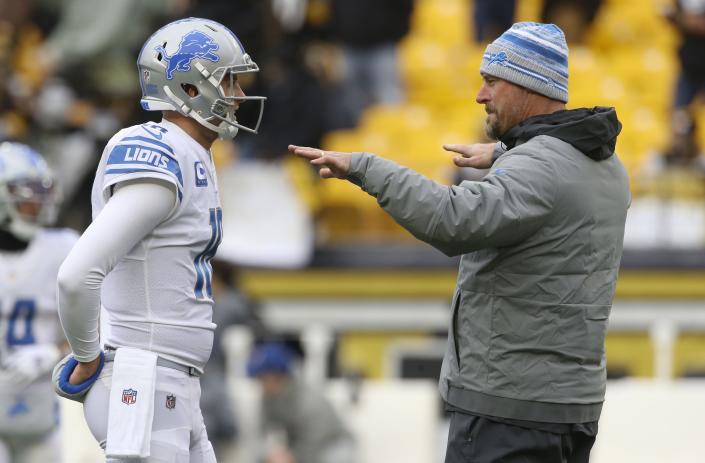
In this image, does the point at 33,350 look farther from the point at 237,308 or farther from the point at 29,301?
the point at 237,308

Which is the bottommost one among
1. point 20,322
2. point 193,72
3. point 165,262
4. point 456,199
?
point 20,322

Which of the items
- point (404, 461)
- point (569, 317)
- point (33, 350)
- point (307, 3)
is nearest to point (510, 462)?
point (569, 317)

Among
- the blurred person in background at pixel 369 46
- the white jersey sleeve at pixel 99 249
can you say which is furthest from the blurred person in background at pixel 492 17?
the white jersey sleeve at pixel 99 249

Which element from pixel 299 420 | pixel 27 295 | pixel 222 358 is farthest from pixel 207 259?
pixel 222 358

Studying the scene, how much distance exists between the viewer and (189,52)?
4.15 meters

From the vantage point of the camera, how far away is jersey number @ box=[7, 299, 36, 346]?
5648 mm

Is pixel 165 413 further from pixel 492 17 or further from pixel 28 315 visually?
pixel 492 17

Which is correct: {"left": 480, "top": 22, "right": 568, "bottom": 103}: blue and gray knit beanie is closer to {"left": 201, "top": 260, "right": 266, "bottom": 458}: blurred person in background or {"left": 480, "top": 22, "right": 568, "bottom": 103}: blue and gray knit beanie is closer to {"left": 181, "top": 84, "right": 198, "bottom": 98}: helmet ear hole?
{"left": 181, "top": 84, "right": 198, "bottom": 98}: helmet ear hole

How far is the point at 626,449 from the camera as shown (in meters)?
8.98

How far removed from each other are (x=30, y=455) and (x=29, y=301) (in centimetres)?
62

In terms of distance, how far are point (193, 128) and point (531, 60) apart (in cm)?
92

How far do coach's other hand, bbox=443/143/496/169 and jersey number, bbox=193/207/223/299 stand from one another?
76cm

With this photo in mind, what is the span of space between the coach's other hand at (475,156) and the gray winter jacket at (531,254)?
391mm

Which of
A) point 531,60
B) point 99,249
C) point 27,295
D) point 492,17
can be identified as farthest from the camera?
point 492,17
